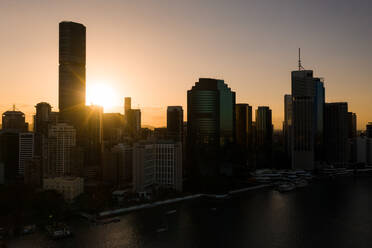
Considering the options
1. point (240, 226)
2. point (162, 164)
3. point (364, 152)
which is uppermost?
point (162, 164)

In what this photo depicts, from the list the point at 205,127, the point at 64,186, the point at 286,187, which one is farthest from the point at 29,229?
the point at 205,127

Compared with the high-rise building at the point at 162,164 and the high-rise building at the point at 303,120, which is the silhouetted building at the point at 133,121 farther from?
the high-rise building at the point at 162,164

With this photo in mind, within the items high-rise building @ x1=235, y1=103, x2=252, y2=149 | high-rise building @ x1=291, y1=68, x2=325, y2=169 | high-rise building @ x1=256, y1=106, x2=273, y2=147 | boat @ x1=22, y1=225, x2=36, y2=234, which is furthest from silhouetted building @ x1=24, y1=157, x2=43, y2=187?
high-rise building @ x1=256, y1=106, x2=273, y2=147

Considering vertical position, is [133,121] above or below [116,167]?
above

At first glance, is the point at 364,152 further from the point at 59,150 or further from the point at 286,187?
the point at 59,150

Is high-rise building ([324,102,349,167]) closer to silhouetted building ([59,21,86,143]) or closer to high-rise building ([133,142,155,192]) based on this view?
high-rise building ([133,142,155,192])

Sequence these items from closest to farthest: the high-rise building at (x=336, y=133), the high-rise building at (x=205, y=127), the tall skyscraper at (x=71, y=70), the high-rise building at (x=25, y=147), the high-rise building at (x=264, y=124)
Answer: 1. the high-rise building at (x=25, y=147)
2. the high-rise building at (x=205, y=127)
3. the tall skyscraper at (x=71, y=70)
4. the high-rise building at (x=336, y=133)
5. the high-rise building at (x=264, y=124)

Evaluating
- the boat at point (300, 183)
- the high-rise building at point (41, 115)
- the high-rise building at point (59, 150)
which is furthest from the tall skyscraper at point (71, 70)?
the boat at point (300, 183)

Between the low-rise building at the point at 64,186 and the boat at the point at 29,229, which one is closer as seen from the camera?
the boat at the point at 29,229
